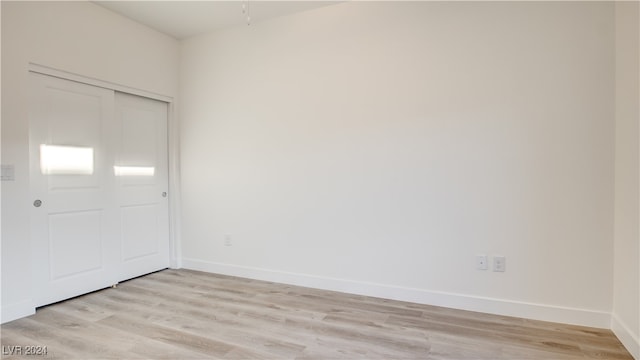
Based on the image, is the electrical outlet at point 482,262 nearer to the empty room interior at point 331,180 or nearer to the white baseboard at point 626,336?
the empty room interior at point 331,180

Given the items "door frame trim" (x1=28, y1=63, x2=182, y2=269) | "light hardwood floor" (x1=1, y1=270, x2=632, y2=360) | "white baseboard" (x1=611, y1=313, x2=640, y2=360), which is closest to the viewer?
"white baseboard" (x1=611, y1=313, x2=640, y2=360)

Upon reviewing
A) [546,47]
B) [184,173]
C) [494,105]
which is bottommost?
[184,173]

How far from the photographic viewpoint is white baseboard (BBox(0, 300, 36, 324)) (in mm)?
2580

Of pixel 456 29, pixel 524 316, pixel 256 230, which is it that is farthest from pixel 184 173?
pixel 524 316

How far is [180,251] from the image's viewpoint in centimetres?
418

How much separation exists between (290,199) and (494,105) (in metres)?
2.05

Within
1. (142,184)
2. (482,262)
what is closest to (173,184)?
(142,184)

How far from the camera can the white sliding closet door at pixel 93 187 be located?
2.89m

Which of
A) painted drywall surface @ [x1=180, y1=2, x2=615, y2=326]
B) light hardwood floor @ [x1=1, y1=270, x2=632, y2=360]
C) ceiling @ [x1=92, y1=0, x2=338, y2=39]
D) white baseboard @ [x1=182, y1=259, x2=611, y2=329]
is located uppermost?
ceiling @ [x1=92, y1=0, x2=338, y2=39]

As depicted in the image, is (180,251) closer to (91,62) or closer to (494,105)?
(91,62)

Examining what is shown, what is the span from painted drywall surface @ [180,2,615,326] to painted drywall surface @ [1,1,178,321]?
3.30 ft

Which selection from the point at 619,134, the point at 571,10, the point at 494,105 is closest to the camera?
the point at 619,134

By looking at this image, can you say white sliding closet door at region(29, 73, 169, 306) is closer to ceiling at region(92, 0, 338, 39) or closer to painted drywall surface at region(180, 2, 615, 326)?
painted drywall surface at region(180, 2, 615, 326)

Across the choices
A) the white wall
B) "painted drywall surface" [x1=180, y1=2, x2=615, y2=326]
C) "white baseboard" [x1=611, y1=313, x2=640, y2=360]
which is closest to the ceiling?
"painted drywall surface" [x1=180, y1=2, x2=615, y2=326]
